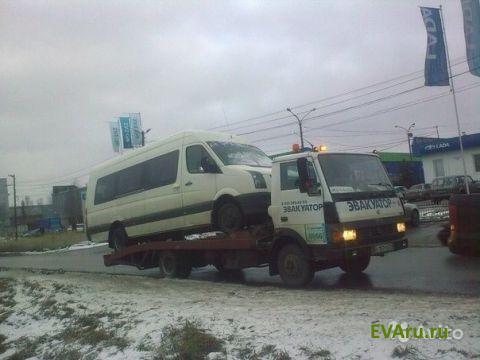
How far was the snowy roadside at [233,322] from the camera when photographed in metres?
4.93

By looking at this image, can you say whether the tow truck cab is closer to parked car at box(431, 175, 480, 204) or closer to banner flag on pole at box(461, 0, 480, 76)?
banner flag on pole at box(461, 0, 480, 76)

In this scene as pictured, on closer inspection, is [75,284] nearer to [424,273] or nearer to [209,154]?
[209,154]

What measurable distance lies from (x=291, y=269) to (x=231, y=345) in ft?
10.9

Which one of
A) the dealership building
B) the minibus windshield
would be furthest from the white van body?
the dealership building

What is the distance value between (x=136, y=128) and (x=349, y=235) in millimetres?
32534

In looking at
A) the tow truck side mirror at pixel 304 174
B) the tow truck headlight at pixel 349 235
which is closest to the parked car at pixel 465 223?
the tow truck headlight at pixel 349 235

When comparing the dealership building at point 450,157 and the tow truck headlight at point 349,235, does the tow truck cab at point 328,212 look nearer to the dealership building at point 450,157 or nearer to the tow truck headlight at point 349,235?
the tow truck headlight at point 349,235

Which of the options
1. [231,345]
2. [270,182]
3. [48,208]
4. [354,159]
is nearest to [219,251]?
[270,182]

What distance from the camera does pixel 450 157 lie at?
42.2 meters

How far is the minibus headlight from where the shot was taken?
368 inches

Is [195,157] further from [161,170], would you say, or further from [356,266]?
[356,266]

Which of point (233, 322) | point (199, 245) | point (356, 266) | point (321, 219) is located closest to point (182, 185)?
point (199, 245)

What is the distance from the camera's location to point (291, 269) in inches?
342

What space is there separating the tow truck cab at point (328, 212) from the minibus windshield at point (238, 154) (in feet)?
3.75
